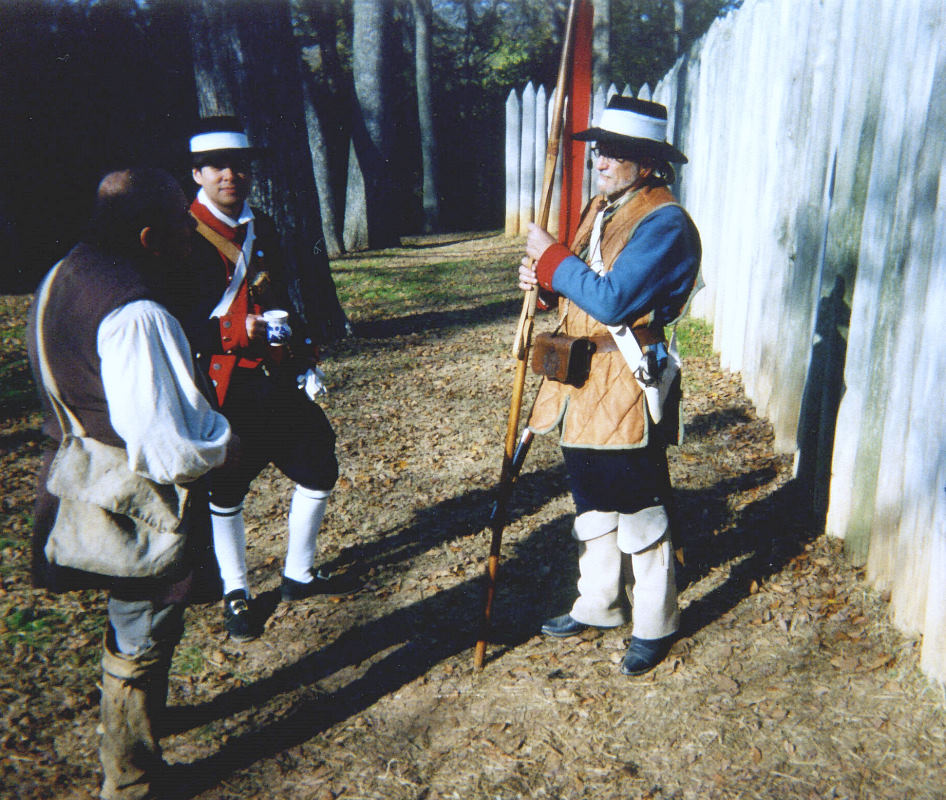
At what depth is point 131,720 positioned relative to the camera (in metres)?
2.93

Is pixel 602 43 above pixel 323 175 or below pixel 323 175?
above

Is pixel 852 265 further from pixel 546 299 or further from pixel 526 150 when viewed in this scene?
pixel 526 150

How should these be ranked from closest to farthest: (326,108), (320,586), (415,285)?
1. (320,586)
2. (415,285)
3. (326,108)

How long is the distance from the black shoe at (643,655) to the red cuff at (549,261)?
157cm

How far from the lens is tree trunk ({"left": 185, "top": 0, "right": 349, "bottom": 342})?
303 inches

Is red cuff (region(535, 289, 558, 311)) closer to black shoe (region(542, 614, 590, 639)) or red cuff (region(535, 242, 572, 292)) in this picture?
red cuff (region(535, 242, 572, 292))

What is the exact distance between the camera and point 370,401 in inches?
289

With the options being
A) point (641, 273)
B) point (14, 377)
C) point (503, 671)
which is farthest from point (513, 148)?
point (503, 671)

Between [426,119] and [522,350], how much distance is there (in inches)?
609

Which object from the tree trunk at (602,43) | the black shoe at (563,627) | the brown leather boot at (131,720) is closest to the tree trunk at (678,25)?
the tree trunk at (602,43)

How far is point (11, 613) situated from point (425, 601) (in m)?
2.08

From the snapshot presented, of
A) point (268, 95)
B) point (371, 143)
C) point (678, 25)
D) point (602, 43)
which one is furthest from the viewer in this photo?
point (678, 25)

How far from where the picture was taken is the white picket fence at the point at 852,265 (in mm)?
3521

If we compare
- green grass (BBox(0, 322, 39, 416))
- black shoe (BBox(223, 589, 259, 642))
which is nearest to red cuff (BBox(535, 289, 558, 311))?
black shoe (BBox(223, 589, 259, 642))
